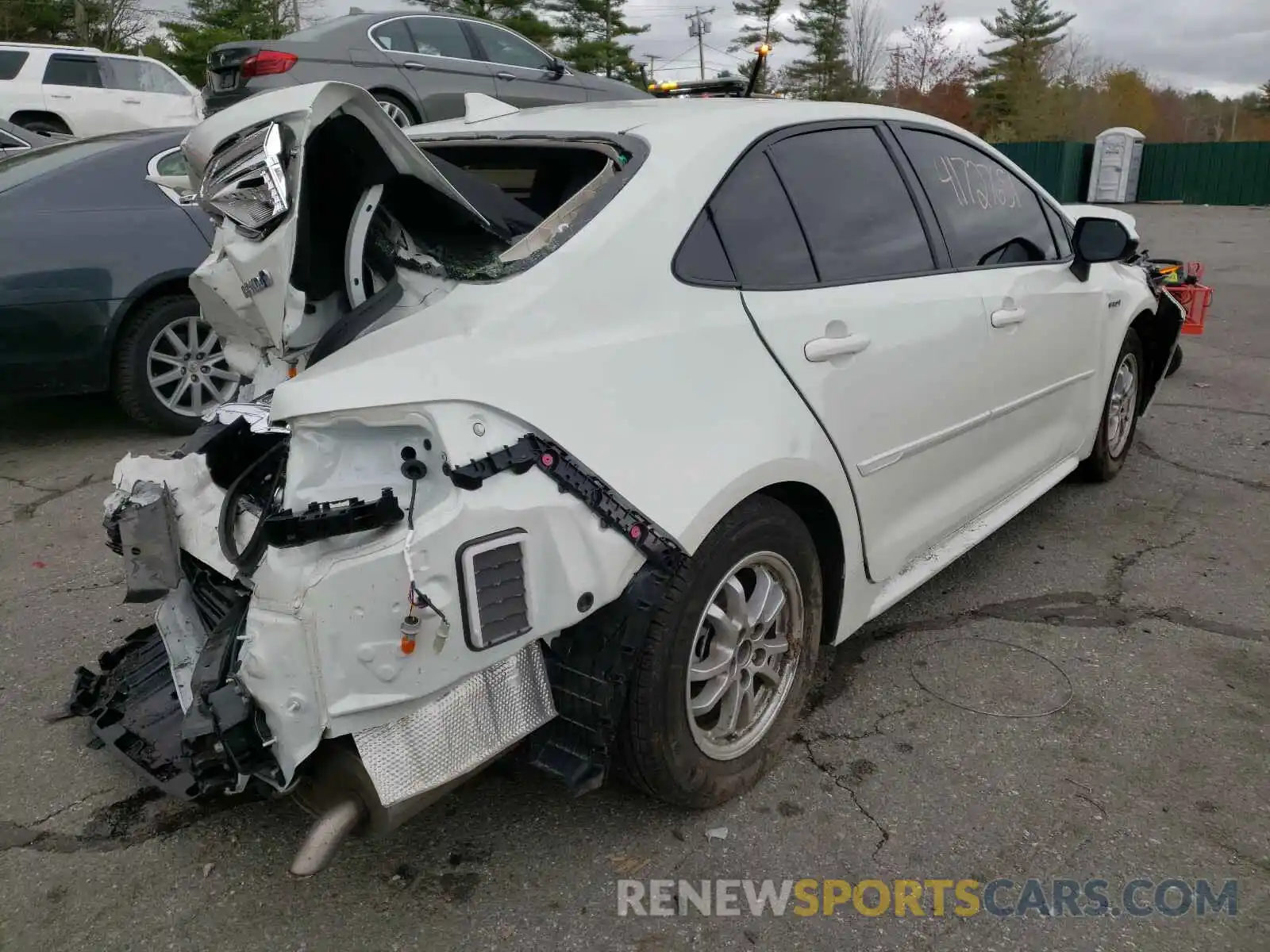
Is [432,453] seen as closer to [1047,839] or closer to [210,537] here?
[210,537]

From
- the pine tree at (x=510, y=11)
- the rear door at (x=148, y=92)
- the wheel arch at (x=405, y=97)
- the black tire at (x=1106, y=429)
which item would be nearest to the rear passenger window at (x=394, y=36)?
the wheel arch at (x=405, y=97)

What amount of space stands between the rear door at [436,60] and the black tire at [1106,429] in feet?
21.7

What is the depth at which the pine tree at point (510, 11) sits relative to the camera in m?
34.0

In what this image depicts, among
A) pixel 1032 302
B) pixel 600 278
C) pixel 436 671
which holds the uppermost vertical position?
pixel 600 278

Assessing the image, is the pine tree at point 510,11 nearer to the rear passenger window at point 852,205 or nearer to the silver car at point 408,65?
the silver car at point 408,65

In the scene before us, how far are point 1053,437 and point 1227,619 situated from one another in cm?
93

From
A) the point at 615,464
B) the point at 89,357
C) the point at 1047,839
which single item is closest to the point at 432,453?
the point at 615,464

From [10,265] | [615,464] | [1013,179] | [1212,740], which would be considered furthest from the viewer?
[10,265]

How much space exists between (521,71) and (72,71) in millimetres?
8186

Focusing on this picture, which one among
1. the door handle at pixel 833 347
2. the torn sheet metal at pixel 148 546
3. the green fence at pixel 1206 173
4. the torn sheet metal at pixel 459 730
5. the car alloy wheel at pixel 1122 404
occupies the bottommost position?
the green fence at pixel 1206 173

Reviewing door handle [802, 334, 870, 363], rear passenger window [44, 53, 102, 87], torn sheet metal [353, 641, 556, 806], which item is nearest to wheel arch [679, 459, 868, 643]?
door handle [802, 334, 870, 363]

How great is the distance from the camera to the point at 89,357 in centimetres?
494

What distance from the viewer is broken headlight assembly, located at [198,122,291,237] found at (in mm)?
1981

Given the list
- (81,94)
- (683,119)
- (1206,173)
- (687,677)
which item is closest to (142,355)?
(683,119)
